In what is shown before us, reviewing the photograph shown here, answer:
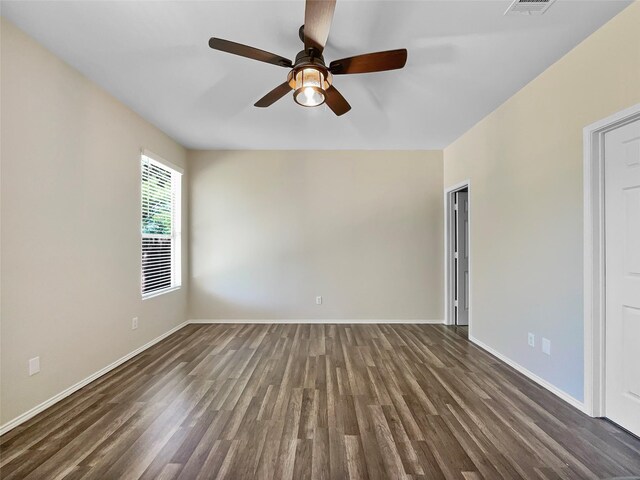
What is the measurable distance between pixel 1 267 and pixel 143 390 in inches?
54.5

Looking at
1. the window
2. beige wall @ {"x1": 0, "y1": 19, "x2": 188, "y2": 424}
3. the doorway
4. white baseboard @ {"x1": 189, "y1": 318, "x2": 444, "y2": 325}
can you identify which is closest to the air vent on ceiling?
the doorway

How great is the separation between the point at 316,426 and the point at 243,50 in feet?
8.02

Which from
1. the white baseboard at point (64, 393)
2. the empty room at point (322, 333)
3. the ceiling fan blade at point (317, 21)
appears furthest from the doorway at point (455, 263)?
the white baseboard at point (64, 393)

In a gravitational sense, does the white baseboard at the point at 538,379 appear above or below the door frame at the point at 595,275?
below

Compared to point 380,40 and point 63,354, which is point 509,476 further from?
point 63,354

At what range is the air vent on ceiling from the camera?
5.84ft

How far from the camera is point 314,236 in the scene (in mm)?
4703

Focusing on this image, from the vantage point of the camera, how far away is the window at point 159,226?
3.71 m

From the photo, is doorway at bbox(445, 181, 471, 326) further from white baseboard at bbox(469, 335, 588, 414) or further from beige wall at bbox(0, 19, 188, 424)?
beige wall at bbox(0, 19, 188, 424)

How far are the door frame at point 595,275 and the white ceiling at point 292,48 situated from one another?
84 cm

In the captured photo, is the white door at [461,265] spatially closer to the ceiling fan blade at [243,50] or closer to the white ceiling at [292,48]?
the white ceiling at [292,48]

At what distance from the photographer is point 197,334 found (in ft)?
13.6

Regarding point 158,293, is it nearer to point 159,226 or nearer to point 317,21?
point 159,226

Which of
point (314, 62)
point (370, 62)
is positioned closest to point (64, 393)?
point (314, 62)
